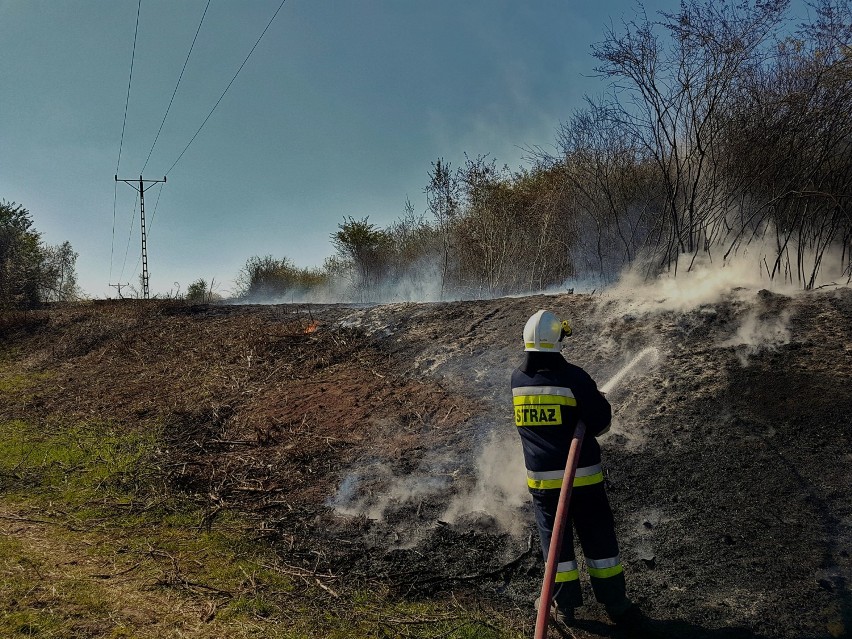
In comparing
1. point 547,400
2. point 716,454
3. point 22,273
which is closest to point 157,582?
point 547,400

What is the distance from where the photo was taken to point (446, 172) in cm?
2142

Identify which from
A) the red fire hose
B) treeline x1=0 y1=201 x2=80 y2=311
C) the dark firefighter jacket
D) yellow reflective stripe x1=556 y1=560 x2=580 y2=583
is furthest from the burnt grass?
treeline x1=0 y1=201 x2=80 y2=311

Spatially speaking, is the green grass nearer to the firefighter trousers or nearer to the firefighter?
the firefighter trousers

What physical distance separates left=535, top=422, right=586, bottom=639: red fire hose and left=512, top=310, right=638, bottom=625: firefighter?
6.6 inches

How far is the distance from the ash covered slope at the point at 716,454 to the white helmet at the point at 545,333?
1773mm

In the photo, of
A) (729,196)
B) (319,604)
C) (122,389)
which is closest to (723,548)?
(319,604)

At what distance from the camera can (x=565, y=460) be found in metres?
3.92

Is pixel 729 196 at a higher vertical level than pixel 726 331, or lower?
higher

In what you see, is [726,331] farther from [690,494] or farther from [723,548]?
[723,548]

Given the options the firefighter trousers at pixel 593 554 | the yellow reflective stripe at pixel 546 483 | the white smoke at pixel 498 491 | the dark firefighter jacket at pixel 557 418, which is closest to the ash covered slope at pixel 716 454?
the white smoke at pixel 498 491

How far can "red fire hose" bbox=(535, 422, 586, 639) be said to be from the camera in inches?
123

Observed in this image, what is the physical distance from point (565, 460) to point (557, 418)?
0.28m

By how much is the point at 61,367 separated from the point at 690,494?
525 inches

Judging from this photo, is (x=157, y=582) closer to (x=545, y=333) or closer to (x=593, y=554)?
(x=593, y=554)
